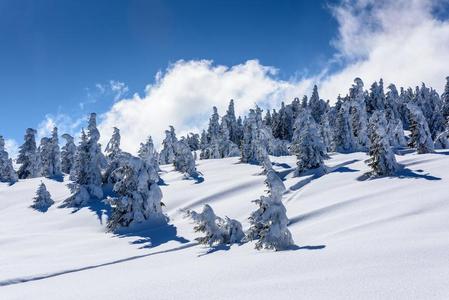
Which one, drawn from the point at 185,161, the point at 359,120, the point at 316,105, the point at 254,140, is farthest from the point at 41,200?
the point at 316,105

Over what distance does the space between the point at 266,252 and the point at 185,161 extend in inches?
1406

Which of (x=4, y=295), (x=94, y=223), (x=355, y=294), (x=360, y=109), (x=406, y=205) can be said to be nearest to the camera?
(x=355, y=294)

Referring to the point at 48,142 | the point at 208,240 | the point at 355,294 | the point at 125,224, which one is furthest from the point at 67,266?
the point at 48,142

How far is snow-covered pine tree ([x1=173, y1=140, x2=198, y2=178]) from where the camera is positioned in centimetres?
5225

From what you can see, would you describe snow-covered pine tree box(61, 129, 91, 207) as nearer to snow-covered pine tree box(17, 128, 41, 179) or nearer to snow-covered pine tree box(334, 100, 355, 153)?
snow-covered pine tree box(17, 128, 41, 179)

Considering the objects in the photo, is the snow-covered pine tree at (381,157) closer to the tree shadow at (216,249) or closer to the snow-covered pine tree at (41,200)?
the tree shadow at (216,249)

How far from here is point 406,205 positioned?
22.4 m

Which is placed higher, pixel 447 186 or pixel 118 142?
pixel 118 142

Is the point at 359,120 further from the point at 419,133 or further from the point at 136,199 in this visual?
the point at 136,199

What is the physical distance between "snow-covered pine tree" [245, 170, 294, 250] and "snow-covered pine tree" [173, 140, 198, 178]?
30374 mm

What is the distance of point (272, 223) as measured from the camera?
19531 millimetres

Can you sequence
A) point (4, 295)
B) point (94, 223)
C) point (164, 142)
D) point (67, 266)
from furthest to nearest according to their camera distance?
point (164, 142) → point (94, 223) → point (67, 266) → point (4, 295)

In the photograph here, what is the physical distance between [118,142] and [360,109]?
4331 cm

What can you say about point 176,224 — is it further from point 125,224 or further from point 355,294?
point 355,294
